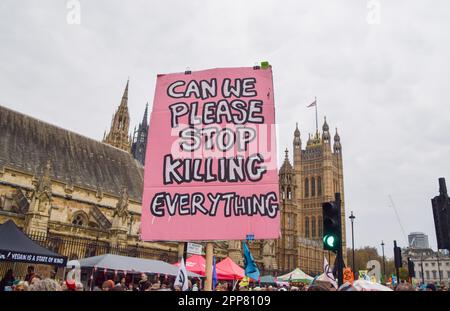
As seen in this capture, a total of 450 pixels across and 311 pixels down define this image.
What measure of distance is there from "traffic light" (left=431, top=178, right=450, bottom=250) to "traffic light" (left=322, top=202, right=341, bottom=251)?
6.90 feet

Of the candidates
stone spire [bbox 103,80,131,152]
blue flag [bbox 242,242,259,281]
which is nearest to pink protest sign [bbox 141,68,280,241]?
blue flag [bbox 242,242,259,281]

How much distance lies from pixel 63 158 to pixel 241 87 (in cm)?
3090

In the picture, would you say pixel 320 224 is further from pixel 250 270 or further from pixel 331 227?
pixel 331 227

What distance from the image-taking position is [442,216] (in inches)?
281

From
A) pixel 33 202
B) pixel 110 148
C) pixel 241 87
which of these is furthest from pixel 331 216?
pixel 110 148

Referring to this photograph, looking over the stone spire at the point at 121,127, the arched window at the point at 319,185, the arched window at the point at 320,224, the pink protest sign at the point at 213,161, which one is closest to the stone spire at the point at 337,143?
the arched window at the point at 319,185

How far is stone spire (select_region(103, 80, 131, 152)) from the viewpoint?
5506 centimetres

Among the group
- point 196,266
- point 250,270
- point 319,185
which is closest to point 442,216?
point 250,270

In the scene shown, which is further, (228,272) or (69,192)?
(69,192)

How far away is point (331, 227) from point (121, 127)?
174ft

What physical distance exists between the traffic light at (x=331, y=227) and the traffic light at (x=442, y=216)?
6.90ft

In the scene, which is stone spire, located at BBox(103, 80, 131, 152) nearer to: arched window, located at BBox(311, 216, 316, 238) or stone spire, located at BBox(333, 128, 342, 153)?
arched window, located at BBox(311, 216, 316, 238)

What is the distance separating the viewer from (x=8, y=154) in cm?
2847

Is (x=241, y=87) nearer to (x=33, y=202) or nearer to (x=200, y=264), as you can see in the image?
(x=200, y=264)
